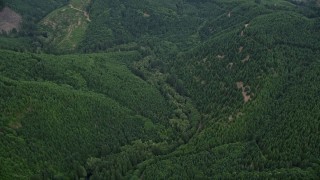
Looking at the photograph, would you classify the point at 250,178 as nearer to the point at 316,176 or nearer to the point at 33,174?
the point at 316,176

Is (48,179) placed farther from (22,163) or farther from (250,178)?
(250,178)

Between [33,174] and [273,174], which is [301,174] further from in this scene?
[33,174]

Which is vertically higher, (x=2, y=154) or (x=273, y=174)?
(x=273, y=174)

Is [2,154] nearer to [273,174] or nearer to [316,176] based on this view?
[273,174]

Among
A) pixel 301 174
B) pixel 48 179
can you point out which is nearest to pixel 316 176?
pixel 301 174

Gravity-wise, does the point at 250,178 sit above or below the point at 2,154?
above

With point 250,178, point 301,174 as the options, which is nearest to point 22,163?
point 250,178

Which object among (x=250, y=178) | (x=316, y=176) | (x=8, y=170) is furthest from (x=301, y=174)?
(x=8, y=170)

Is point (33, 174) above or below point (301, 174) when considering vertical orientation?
below

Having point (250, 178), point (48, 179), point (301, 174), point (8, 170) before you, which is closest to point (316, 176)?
point (301, 174)
